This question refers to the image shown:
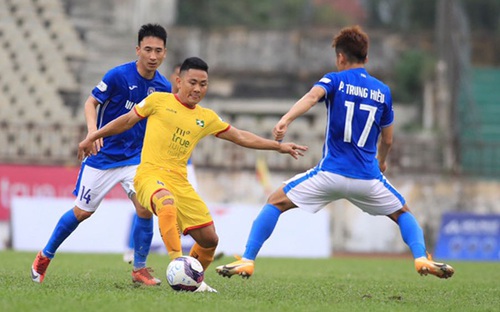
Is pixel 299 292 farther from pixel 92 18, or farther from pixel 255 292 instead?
pixel 92 18

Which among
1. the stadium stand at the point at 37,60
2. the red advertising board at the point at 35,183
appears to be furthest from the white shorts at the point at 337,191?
the stadium stand at the point at 37,60

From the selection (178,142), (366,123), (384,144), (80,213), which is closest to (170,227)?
(178,142)

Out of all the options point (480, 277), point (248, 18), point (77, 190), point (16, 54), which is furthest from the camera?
point (248, 18)

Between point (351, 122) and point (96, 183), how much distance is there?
2.65m

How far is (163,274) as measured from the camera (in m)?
11.3

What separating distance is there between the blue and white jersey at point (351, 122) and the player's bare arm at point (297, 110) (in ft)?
0.35

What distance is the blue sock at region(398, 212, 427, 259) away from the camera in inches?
345

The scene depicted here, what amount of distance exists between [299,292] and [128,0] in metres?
20.9

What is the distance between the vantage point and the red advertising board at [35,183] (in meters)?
21.0

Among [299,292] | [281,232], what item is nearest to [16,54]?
[281,232]

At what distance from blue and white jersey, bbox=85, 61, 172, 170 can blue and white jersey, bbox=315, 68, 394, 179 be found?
75.2 inches

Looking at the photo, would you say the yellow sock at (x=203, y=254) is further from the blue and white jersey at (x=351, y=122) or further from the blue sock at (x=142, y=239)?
the blue and white jersey at (x=351, y=122)

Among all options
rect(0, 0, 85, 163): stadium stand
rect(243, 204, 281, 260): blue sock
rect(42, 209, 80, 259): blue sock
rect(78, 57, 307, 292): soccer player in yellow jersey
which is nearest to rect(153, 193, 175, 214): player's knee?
rect(78, 57, 307, 292): soccer player in yellow jersey

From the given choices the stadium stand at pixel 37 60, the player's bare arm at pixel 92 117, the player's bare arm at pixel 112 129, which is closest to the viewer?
the player's bare arm at pixel 112 129
